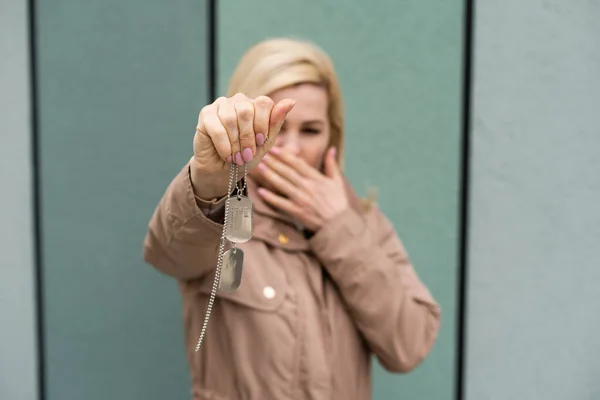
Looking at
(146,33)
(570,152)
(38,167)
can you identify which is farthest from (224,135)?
(570,152)

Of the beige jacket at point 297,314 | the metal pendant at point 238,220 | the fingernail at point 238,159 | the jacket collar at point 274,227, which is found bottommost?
the beige jacket at point 297,314

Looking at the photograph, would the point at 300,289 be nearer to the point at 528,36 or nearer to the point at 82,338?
the point at 82,338

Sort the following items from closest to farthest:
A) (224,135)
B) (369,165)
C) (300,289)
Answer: (224,135), (300,289), (369,165)

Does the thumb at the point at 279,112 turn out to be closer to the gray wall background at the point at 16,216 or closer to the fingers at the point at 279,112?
the fingers at the point at 279,112

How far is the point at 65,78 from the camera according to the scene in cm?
86

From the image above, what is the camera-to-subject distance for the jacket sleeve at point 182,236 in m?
0.47

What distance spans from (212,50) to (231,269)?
52 cm

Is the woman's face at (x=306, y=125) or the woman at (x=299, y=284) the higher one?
the woman's face at (x=306, y=125)

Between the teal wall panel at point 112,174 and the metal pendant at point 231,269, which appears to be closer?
the metal pendant at point 231,269

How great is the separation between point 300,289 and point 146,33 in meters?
0.51

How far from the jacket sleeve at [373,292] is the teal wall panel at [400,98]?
20 centimetres

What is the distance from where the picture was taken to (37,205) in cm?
90

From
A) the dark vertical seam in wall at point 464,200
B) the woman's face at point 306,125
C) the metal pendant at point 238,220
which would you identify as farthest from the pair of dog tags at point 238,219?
the dark vertical seam in wall at point 464,200

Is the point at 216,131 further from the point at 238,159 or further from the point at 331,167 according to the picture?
the point at 331,167
